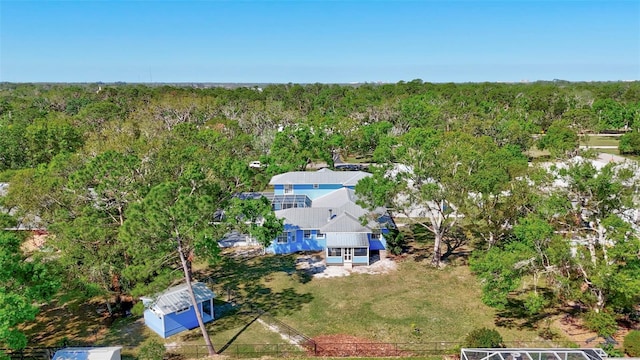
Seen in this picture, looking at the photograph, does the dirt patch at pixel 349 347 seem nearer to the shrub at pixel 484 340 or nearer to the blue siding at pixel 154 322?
the shrub at pixel 484 340

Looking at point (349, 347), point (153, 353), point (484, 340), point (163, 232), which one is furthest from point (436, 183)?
point (153, 353)

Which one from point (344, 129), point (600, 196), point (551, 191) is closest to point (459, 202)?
point (551, 191)

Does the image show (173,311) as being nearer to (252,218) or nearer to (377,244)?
(252,218)

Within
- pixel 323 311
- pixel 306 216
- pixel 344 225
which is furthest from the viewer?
pixel 306 216

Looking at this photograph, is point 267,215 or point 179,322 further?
point 267,215

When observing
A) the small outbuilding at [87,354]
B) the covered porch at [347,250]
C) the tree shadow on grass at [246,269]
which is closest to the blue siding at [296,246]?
the tree shadow on grass at [246,269]

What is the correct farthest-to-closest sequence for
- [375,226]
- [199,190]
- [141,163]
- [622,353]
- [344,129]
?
[344,129]
[375,226]
[141,163]
[199,190]
[622,353]

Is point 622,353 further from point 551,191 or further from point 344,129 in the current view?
point 344,129
